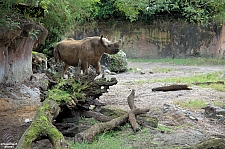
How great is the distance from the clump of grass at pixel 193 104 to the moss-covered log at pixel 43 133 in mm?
3505

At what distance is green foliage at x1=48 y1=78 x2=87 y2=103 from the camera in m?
4.93

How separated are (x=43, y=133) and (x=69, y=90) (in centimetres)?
157

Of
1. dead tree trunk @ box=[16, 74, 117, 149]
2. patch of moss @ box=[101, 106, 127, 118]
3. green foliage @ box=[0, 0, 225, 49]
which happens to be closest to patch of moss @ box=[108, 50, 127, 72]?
green foliage @ box=[0, 0, 225, 49]

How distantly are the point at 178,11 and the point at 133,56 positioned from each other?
4.24 metres

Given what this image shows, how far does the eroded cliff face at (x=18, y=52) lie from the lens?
7.05m

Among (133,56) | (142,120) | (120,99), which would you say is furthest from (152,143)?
(133,56)

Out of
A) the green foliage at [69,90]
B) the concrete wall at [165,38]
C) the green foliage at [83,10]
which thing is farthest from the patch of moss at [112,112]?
the concrete wall at [165,38]

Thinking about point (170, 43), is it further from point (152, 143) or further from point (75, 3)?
point (152, 143)

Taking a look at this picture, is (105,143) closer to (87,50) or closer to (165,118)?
(165,118)

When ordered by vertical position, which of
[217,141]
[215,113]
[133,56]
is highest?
[217,141]

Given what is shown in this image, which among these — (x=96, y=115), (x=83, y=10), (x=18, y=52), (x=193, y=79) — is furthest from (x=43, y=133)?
(x=83, y=10)

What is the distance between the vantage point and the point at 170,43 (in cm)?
2233

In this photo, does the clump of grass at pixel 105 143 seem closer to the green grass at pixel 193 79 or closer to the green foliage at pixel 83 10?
the green foliage at pixel 83 10

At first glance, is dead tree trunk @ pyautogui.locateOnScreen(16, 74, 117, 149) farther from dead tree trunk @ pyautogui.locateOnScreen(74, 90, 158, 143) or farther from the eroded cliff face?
the eroded cliff face
